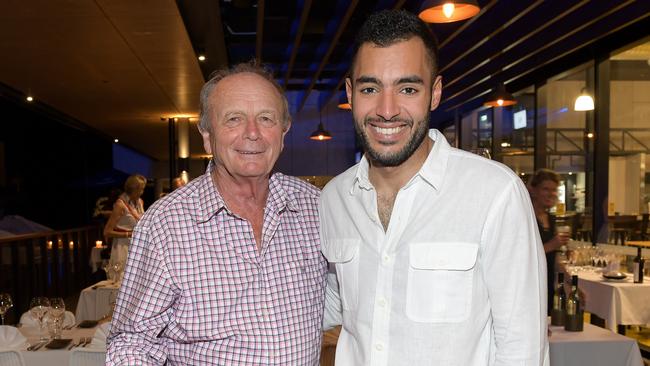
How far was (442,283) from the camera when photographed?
1.41 m

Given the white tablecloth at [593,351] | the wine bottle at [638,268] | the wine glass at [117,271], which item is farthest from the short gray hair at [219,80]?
the wine bottle at [638,268]

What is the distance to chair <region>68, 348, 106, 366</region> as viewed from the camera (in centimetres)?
296

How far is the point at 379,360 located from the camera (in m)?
1.44

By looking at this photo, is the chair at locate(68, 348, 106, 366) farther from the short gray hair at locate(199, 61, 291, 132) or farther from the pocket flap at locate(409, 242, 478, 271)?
the pocket flap at locate(409, 242, 478, 271)

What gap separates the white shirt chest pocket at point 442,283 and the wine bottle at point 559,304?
2.45 meters

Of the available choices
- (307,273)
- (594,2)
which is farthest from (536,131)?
(307,273)

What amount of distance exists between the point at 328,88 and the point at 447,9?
880cm

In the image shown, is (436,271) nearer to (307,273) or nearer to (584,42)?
(307,273)

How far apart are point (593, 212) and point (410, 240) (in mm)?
6884

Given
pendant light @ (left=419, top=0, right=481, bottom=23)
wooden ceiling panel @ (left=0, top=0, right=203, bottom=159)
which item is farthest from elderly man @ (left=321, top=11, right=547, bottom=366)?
wooden ceiling panel @ (left=0, top=0, right=203, bottom=159)

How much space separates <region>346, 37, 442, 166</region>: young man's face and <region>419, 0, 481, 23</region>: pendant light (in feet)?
9.13

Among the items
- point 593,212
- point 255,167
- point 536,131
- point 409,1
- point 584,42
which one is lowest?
point 593,212

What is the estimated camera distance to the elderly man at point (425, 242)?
4.45 ft

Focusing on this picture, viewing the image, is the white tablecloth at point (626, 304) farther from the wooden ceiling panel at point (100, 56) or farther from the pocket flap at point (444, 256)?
the wooden ceiling panel at point (100, 56)
